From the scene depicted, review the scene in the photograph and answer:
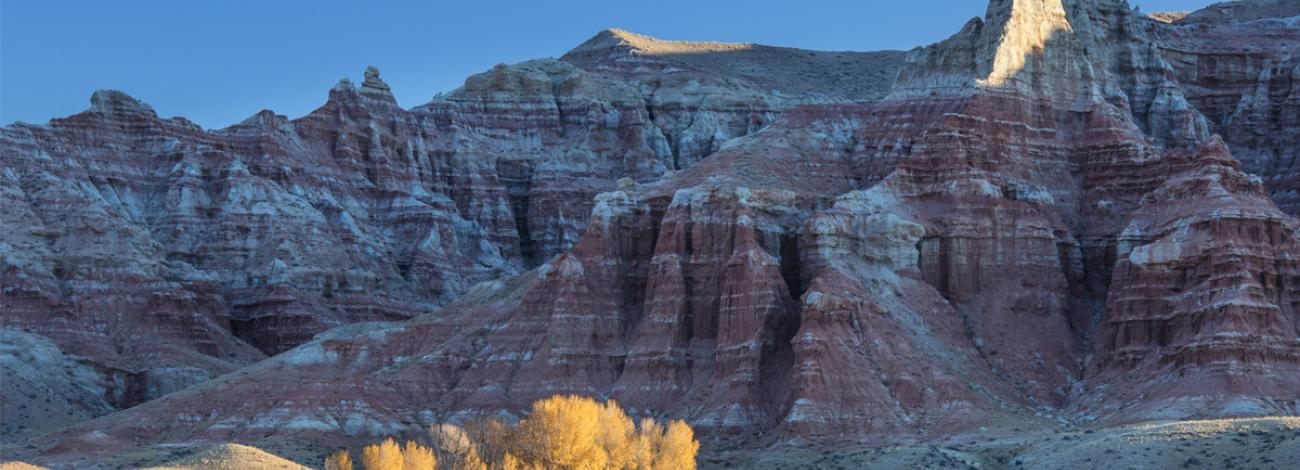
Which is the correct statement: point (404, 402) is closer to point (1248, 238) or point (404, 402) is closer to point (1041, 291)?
point (1041, 291)

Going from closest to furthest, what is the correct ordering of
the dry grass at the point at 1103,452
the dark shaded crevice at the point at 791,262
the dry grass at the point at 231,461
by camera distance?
1. the dry grass at the point at 1103,452
2. the dry grass at the point at 231,461
3. the dark shaded crevice at the point at 791,262

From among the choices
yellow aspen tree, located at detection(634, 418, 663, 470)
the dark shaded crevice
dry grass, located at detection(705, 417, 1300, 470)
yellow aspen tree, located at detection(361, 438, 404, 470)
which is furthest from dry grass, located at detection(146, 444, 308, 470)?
the dark shaded crevice

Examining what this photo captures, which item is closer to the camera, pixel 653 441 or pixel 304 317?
pixel 653 441

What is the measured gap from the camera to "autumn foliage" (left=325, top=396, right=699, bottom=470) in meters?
131

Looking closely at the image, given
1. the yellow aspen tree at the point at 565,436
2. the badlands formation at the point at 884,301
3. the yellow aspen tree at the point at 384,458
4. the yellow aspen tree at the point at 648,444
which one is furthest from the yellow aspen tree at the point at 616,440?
the badlands formation at the point at 884,301

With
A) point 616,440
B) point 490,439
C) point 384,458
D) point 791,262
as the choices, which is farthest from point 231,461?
point 791,262

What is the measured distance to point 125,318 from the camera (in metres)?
191

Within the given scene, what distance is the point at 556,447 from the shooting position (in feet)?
433

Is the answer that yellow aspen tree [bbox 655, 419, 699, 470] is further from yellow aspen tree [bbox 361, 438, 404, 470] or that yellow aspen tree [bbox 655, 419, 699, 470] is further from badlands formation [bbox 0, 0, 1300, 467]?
yellow aspen tree [bbox 361, 438, 404, 470]

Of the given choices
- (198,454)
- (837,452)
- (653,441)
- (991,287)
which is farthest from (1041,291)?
(198,454)

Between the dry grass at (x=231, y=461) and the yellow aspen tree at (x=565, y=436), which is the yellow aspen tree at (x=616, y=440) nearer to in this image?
the yellow aspen tree at (x=565, y=436)

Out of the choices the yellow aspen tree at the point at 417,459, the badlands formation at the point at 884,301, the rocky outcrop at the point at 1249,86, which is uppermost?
the rocky outcrop at the point at 1249,86

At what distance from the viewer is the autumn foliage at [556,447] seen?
13062 centimetres

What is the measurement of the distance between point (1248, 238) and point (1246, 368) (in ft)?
33.1
